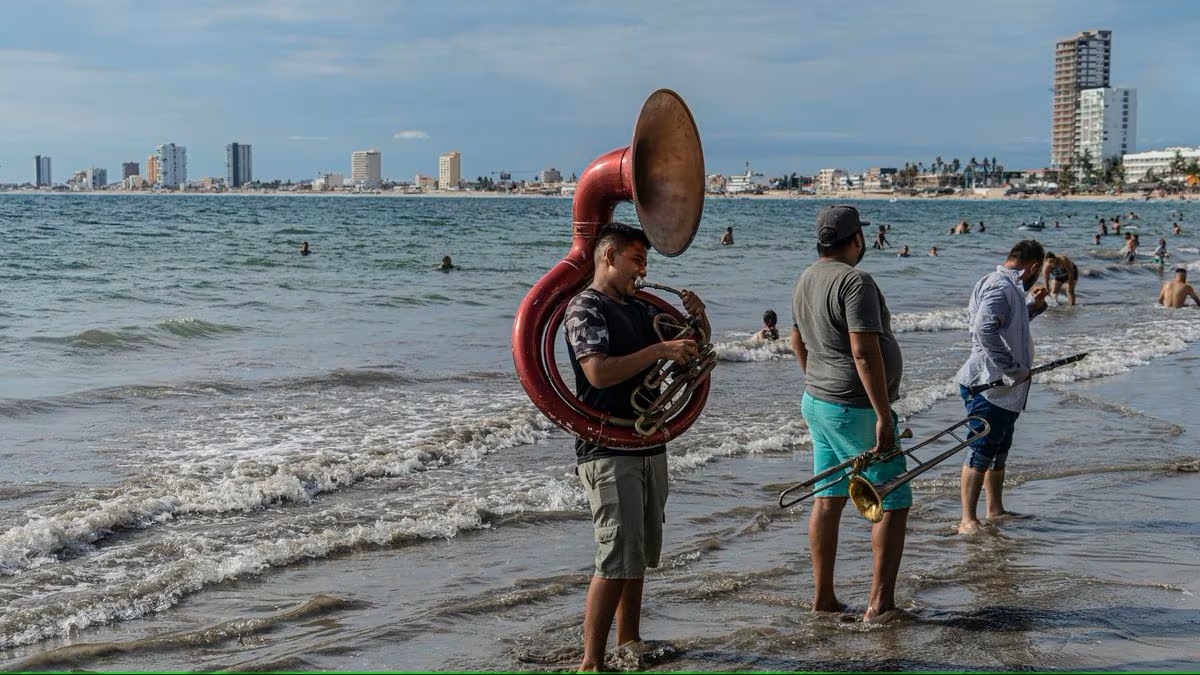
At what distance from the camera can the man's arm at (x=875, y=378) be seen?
5098mm

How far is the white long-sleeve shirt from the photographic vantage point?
22.3 feet

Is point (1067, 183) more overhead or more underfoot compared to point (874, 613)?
more overhead

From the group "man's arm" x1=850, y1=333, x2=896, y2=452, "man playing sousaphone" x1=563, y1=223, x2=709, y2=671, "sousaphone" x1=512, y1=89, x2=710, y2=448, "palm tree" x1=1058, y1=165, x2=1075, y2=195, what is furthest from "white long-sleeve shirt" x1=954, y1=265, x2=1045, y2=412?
"palm tree" x1=1058, y1=165, x2=1075, y2=195

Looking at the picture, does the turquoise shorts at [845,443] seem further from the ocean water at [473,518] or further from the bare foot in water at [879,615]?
the ocean water at [473,518]

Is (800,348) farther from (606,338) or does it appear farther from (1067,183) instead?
(1067,183)

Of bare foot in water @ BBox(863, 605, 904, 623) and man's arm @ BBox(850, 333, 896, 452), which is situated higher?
man's arm @ BBox(850, 333, 896, 452)

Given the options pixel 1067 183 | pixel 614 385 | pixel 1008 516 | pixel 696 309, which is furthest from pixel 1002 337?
pixel 1067 183

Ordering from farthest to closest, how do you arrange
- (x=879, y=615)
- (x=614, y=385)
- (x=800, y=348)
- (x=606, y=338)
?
(x=800, y=348)
(x=879, y=615)
(x=614, y=385)
(x=606, y=338)

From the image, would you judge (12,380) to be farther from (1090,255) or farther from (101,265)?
(1090,255)

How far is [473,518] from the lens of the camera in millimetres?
7473

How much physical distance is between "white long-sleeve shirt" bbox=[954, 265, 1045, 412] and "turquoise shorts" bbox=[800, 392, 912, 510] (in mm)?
1752

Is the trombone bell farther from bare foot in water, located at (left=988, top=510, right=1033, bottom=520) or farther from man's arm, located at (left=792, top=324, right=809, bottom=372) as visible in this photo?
bare foot in water, located at (left=988, top=510, right=1033, bottom=520)

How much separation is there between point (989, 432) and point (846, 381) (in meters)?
2.13

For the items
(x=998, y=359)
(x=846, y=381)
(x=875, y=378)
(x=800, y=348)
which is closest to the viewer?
(x=875, y=378)
